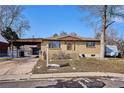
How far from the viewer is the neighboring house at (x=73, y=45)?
32906 mm

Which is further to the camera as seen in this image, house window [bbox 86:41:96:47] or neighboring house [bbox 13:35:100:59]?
house window [bbox 86:41:96:47]

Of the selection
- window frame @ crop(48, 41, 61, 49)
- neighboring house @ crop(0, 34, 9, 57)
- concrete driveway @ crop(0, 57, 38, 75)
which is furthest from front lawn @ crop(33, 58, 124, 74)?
neighboring house @ crop(0, 34, 9, 57)

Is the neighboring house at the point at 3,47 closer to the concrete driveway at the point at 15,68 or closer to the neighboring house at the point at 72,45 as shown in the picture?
the neighboring house at the point at 72,45

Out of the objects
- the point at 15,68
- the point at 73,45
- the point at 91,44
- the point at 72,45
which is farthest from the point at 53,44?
the point at 15,68

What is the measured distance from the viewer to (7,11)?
3694 cm

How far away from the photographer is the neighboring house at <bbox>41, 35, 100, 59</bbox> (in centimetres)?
3291

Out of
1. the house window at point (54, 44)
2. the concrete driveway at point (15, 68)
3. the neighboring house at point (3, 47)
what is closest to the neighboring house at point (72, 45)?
the house window at point (54, 44)

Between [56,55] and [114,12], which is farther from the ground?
[114,12]

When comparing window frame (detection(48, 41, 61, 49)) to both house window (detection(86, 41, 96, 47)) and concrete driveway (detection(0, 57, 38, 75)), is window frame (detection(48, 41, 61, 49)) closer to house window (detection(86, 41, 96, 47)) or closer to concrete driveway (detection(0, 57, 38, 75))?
house window (detection(86, 41, 96, 47))
